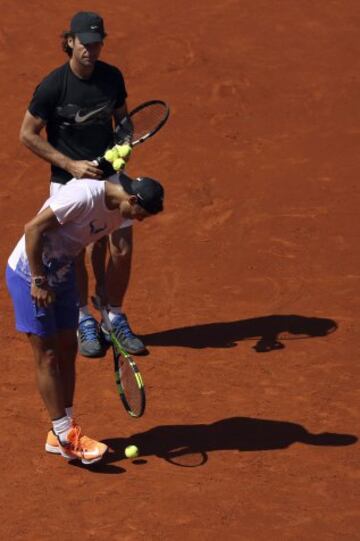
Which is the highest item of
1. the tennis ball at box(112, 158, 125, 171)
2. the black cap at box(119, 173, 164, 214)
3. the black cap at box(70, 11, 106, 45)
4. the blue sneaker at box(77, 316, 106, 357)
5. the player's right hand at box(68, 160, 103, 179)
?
the black cap at box(70, 11, 106, 45)

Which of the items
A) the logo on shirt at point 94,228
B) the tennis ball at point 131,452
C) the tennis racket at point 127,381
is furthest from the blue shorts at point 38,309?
the tennis ball at point 131,452

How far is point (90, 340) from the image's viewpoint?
10680 millimetres

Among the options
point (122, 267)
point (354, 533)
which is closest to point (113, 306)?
point (122, 267)

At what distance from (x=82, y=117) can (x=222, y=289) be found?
2.15 m

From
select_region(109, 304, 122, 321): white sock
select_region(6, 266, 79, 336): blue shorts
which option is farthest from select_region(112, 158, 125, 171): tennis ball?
select_region(109, 304, 122, 321): white sock

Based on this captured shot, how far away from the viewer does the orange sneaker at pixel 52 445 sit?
30.9 ft

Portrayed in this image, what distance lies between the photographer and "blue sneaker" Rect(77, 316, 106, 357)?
1063cm

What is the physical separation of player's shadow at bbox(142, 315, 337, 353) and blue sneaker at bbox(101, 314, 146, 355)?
0.62 feet

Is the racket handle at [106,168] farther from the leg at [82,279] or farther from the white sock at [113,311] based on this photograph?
the white sock at [113,311]

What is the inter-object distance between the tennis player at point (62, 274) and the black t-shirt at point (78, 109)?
125cm

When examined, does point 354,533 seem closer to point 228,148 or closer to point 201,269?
point 201,269

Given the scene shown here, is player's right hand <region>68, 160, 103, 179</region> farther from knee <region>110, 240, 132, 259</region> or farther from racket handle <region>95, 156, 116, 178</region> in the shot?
knee <region>110, 240, 132, 259</region>

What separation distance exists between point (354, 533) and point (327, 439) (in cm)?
109

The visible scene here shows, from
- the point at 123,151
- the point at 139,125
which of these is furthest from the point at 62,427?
the point at 139,125
